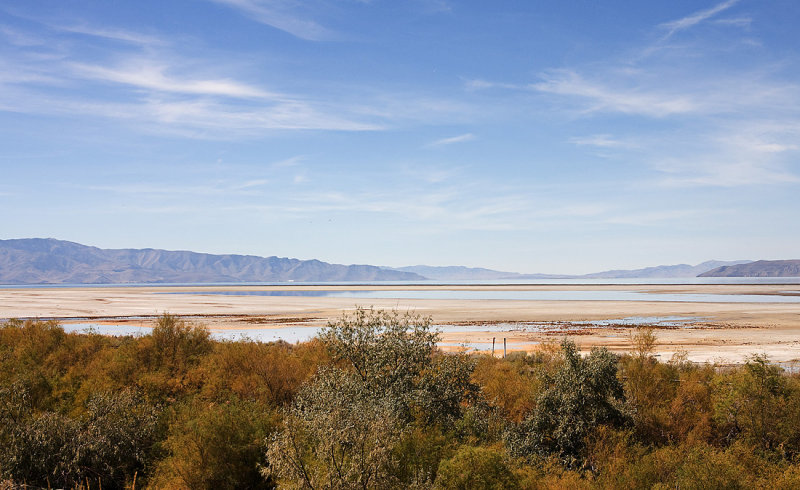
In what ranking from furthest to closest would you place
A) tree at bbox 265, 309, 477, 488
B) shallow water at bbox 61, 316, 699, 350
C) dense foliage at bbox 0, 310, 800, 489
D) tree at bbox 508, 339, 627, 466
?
1. shallow water at bbox 61, 316, 699, 350
2. tree at bbox 508, 339, 627, 466
3. dense foliage at bbox 0, 310, 800, 489
4. tree at bbox 265, 309, 477, 488

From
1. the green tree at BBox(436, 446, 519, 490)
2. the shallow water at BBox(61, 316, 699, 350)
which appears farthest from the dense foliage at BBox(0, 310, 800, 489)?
the shallow water at BBox(61, 316, 699, 350)

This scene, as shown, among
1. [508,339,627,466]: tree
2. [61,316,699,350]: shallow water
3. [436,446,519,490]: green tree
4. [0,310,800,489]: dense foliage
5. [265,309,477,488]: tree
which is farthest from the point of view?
[61,316,699,350]: shallow water

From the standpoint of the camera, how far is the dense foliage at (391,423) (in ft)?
45.5

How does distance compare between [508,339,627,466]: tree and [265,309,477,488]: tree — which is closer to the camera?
[265,309,477,488]: tree

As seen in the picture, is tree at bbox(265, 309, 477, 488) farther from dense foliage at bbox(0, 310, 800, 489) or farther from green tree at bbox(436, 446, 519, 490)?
green tree at bbox(436, 446, 519, 490)

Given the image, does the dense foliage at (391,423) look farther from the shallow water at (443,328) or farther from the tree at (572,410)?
the shallow water at (443,328)

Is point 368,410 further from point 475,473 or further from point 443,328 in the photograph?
point 443,328

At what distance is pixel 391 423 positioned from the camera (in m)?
12.8

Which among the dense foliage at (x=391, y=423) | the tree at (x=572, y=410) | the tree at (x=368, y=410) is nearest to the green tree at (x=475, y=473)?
the dense foliage at (x=391, y=423)

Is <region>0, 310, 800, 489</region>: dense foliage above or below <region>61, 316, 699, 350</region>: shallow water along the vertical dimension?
above

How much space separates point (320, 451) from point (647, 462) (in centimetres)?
962

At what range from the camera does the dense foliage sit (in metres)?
13.9

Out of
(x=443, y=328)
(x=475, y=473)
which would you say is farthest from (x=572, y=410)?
(x=443, y=328)

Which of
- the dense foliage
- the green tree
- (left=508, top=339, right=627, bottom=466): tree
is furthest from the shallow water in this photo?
the green tree
